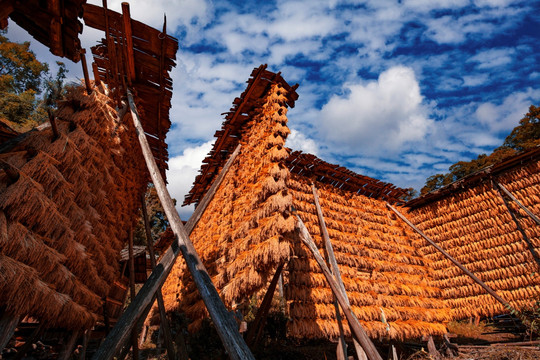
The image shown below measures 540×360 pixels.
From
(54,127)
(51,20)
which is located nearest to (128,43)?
(51,20)

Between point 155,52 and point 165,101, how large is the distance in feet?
4.17

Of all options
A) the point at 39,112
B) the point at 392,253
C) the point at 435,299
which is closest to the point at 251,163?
the point at 392,253

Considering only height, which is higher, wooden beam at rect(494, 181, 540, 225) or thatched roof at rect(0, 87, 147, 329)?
wooden beam at rect(494, 181, 540, 225)

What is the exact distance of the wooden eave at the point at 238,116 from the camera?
652 cm

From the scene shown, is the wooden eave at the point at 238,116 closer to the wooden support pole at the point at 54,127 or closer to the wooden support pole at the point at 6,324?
the wooden support pole at the point at 54,127

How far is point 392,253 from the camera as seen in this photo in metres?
7.49

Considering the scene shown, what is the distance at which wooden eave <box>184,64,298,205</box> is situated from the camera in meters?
6.52

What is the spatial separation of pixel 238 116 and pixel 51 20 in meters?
4.76

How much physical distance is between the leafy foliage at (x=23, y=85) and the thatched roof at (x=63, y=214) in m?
28.6

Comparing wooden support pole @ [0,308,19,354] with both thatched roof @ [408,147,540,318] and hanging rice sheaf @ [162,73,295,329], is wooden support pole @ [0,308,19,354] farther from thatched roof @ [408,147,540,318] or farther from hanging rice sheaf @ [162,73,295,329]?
thatched roof @ [408,147,540,318]

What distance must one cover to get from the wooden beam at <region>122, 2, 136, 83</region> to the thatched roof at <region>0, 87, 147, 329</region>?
83cm

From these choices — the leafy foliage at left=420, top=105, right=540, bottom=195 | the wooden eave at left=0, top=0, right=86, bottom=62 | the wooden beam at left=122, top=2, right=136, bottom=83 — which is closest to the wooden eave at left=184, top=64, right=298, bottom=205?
the wooden beam at left=122, top=2, right=136, bottom=83

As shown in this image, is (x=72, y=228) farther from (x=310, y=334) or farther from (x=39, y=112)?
(x=39, y=112)

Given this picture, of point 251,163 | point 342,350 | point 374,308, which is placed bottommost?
point 342,350
